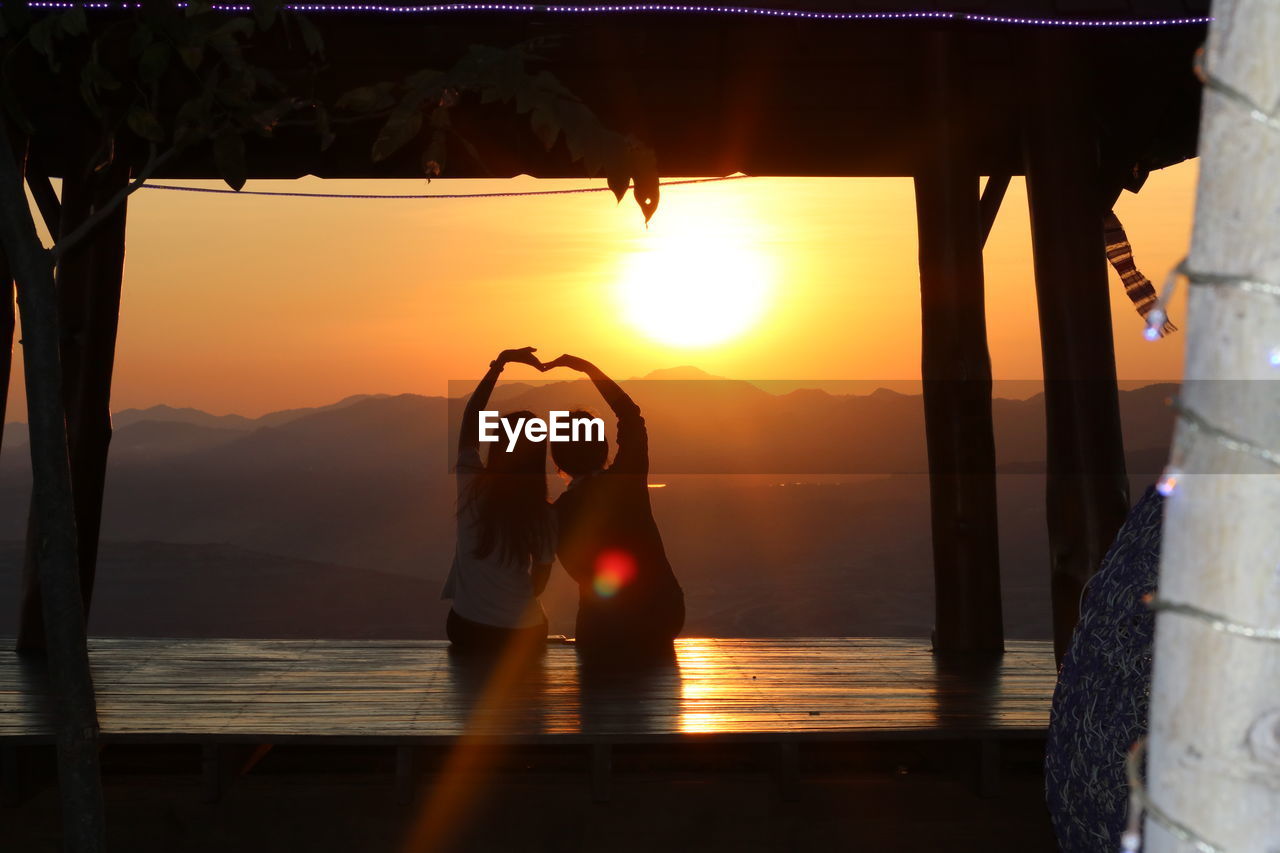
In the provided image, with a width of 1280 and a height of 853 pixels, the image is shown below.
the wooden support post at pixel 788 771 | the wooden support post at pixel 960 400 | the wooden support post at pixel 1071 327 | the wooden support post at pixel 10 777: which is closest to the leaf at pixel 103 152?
the wooden support post at pixel 10 777

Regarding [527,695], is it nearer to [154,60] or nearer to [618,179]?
[618,179]

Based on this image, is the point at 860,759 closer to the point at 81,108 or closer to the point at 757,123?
the point at 757,123

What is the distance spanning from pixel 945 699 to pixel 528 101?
3539 mm

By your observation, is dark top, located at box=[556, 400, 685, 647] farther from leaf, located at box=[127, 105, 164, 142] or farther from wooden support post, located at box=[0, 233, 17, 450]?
Answer: leaf, located at box=[127, 105, 164, 142]

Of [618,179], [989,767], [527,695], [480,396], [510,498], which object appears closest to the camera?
[618,179]

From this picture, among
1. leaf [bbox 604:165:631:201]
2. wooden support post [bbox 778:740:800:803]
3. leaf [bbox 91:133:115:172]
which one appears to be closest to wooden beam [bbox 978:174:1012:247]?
wooden support post [bbox 778:740:800:803]

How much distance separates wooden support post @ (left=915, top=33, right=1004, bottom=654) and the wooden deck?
27 cm

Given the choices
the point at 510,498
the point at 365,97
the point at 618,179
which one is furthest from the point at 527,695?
the point at 365,97

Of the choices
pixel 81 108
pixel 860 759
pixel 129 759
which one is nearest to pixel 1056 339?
pixel 860 759

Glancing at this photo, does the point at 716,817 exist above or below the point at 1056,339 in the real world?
below

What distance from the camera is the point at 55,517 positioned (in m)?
3.35

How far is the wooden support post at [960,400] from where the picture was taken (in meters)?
6.84

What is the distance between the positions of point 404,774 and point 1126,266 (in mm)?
5818

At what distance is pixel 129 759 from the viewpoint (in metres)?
5.50
